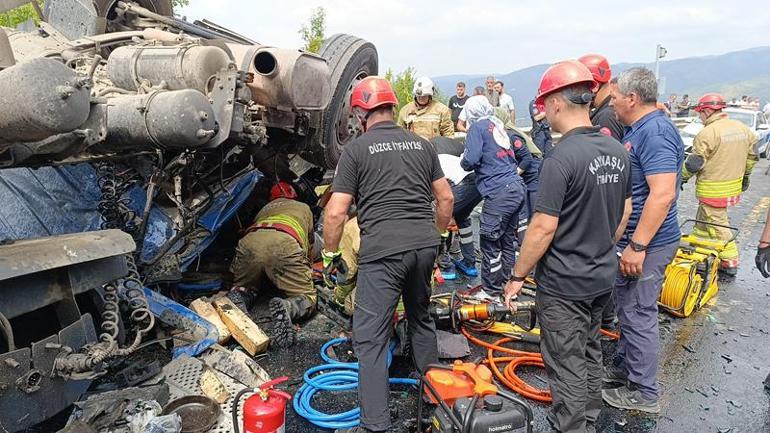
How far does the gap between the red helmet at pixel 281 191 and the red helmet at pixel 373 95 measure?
211 centimetres

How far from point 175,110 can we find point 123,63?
0.89 metres

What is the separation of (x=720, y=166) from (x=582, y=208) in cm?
394

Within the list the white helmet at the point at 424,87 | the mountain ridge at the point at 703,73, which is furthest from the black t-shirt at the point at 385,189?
the mountain ridge at the point at 703,73

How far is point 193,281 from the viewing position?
458cm

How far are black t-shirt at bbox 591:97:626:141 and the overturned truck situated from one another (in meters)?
2.07

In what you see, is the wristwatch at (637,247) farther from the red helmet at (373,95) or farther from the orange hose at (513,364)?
the red helmet at (373,95)

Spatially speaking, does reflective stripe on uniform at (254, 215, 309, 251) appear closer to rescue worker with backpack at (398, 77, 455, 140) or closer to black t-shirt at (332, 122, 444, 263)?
black t-shirt at (332, 122, 444, 263)

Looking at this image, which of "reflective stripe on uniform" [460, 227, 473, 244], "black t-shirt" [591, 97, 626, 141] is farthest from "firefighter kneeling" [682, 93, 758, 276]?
"reflective stripe on uniform" [460, 227, 473, 244]

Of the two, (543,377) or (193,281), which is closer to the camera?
(543,377)

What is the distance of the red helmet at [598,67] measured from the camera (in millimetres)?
3924

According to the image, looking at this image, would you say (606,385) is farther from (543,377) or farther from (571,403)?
(571,403)

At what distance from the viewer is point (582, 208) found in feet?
8.13

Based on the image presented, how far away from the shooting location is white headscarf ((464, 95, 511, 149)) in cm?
457

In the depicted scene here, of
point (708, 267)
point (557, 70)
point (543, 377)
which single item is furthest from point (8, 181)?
point (708, 267)
